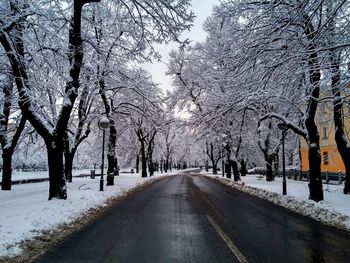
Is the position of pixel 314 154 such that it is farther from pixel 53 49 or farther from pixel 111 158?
pixel 111 158

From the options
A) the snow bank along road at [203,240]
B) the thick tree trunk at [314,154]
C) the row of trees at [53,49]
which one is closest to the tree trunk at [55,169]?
the row of trees at [53,49]

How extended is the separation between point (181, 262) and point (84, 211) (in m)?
6.86

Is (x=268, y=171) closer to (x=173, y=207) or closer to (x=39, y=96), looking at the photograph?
(x=173, y=207)

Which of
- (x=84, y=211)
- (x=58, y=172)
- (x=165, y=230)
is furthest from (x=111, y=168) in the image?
(x=165, y=230)

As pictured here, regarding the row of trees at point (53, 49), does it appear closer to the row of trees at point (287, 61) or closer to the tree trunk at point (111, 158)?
the row of trees at point (287, 61)

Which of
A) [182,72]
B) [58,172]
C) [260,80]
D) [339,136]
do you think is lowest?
[58,172]

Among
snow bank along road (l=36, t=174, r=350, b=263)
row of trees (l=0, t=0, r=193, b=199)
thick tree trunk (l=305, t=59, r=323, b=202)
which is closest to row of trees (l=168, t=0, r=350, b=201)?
thick tree trunk (l=305, t=59, r=323, b=202)

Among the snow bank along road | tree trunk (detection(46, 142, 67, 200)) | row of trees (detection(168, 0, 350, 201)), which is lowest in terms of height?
the snow bank along road

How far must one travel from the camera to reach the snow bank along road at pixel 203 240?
657cm

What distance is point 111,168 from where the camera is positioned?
25.4 m

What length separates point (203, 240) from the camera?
7941mm

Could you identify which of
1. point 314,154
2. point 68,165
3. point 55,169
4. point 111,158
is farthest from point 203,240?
point 68,165

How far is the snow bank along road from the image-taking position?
6.57m

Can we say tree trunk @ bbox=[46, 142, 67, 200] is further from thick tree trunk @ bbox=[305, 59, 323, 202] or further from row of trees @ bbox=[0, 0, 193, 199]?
thick tree trunk @ bbox=[305, 59, 323, 202]
